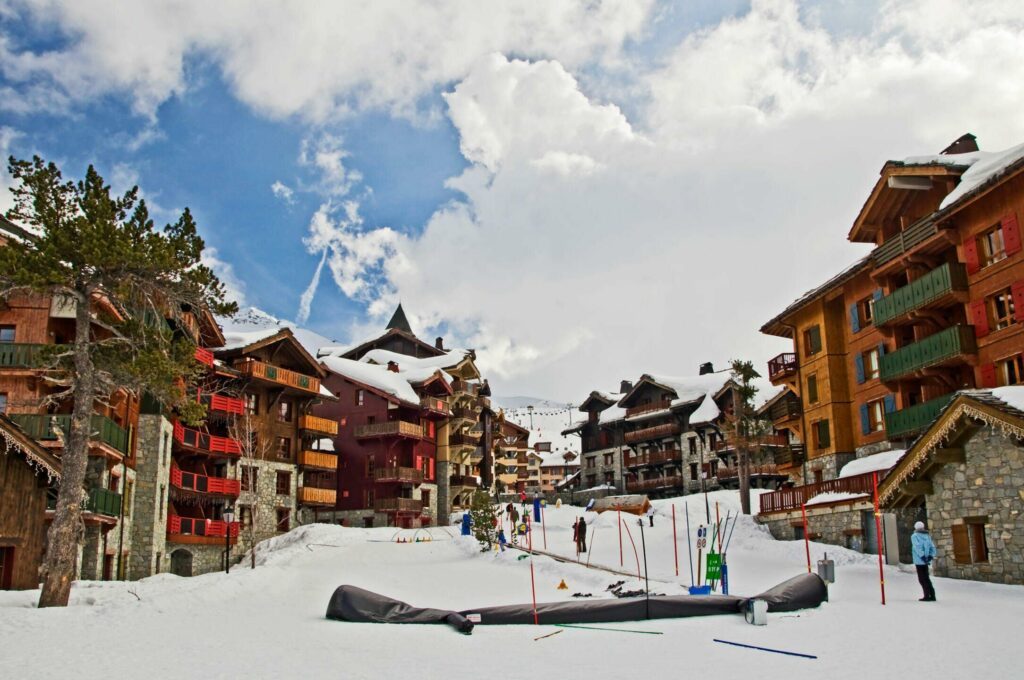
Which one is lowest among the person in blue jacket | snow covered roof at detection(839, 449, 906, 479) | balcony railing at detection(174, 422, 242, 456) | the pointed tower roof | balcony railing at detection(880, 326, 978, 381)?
the person in blue jacket

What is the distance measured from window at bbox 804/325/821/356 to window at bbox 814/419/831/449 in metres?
3.49

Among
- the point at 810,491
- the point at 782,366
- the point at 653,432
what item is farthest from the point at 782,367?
the point at 653,432

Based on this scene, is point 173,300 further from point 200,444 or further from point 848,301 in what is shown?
point 848,301

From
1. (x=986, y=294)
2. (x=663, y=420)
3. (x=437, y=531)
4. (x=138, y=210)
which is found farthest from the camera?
(x=663, y=420)

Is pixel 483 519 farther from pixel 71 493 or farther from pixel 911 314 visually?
pixel 71 493

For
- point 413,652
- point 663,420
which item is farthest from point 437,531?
point 413,652

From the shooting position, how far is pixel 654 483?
7406cm

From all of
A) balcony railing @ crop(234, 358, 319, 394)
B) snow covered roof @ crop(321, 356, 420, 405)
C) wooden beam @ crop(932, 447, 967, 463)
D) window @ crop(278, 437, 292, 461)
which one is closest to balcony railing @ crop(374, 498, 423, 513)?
snow covered roof @ crop(321, 356, 420, 405)

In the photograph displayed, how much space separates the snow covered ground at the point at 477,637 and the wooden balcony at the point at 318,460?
82.2 ft

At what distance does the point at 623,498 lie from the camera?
53094 millimetres

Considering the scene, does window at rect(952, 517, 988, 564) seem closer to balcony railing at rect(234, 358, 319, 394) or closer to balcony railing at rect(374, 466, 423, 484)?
balcony railing at rect(234, 358, 319, 394)

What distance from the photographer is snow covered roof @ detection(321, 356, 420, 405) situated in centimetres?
6044

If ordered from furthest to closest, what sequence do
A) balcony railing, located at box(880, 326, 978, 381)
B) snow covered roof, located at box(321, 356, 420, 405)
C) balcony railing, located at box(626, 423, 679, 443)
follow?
balcony railing, located at box(626, 423, 679, 443), snow covered roof, located at box(321, 356, 420, 405), balcony railing, located at box(880, 326, 978, 381)

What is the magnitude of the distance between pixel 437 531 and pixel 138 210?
3306 centimetres
